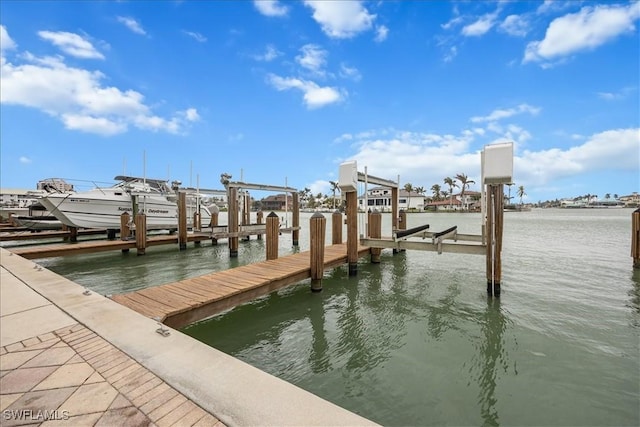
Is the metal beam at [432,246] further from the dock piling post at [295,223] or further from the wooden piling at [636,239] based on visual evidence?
the dock piling post at [295,223]

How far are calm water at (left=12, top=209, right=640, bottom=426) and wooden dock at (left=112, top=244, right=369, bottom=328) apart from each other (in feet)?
1.65

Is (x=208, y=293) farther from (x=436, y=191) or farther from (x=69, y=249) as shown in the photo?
(x=436, y=191)

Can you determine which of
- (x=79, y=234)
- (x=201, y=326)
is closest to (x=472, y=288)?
(x=201, y=326)

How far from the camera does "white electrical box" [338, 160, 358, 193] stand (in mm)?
8141

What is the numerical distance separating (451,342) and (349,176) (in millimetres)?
4791

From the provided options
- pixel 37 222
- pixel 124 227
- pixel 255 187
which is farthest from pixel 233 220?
pixel 37 222

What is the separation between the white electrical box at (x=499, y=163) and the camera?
21.0 feet

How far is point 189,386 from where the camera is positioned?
7.50 feet

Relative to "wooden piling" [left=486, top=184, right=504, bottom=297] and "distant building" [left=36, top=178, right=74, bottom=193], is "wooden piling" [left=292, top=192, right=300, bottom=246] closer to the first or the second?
"wooden piling" [left=486, top=184, right=504, bottom=297]

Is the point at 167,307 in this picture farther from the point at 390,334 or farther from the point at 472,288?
the point at 472,288

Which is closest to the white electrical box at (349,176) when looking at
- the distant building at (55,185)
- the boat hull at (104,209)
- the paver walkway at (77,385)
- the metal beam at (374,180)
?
the metal beam at (374,180)

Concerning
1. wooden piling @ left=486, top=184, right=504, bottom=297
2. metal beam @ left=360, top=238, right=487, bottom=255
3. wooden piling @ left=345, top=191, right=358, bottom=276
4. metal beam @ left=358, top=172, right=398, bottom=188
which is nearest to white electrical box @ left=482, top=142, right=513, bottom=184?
wooden piling @ left=486, top=184, right=504, bottom=297

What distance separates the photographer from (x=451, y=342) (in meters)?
4.74

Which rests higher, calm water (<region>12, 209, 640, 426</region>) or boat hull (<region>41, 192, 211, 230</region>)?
boat hull (<region>41, 192, 211, 230</region>)
